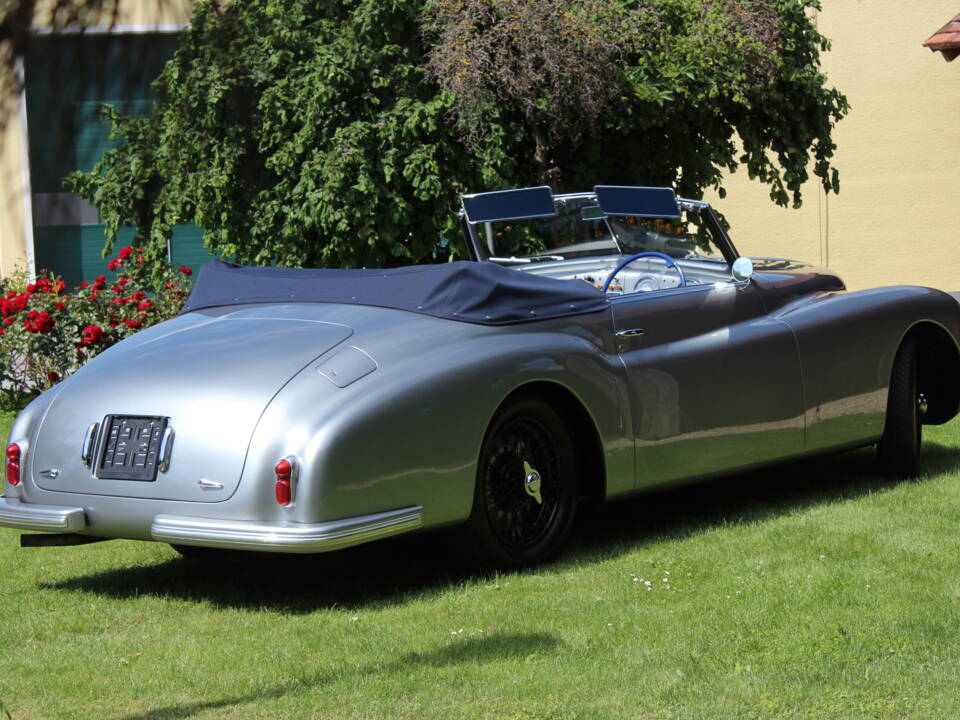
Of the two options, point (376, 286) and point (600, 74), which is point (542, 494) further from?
point (600, 74)

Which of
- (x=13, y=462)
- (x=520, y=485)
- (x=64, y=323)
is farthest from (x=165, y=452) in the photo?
(x=64, y=323)

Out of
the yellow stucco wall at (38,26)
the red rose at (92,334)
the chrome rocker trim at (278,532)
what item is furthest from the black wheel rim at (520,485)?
the red rose at (92,334)

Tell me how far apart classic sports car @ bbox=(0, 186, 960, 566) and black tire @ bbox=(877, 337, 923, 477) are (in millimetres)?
11

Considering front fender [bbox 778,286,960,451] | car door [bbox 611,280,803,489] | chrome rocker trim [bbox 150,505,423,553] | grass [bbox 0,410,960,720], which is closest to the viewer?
grass [bbox 0,410,960,720]

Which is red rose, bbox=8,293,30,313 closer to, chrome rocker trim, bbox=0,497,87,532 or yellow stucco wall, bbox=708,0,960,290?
chrome rocker trim, bbox=0,497,87,532

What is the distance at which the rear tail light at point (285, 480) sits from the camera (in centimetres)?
425

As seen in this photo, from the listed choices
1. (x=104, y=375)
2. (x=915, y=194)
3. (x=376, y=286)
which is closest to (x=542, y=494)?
(x=376, y=286)

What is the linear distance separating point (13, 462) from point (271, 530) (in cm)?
120

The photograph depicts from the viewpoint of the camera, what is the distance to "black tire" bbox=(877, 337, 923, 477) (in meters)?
6.52

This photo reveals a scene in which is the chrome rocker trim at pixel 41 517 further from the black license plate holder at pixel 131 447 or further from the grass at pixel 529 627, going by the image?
the grass at pixel 529 627

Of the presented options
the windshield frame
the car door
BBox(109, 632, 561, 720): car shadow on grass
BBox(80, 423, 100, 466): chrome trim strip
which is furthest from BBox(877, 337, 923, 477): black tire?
BBox(80, 423, 100, 466): chrome trim strip

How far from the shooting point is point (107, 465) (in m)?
4.58

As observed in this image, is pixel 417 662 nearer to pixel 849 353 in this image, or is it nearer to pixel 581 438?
pixel 581 438

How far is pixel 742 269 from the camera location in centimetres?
596
